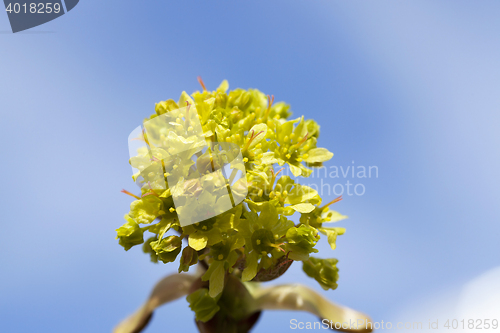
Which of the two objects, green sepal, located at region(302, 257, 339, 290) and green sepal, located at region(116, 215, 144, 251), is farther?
green sepal, located at region(302, 257, 339, 290)

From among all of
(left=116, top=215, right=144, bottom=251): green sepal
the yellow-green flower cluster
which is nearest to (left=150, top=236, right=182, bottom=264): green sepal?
the yellow-green flower cluster

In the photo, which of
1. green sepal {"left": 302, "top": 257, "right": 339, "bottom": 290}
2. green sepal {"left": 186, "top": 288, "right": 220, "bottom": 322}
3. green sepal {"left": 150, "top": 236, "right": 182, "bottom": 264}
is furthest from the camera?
green sepal {"left": 302, "top": 257, "right": 339, "bottom": 290}

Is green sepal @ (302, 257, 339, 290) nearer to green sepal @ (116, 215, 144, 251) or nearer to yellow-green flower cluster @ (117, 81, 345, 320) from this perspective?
yellow-green flower cluster @ (117, 81, 345, 320)

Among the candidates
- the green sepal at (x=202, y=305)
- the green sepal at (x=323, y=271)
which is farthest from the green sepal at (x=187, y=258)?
the green sepal at (x=323, y=271)

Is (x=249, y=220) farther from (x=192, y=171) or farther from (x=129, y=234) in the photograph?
(x=129, y=234)

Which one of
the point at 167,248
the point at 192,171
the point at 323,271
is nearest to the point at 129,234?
the point at 167,248

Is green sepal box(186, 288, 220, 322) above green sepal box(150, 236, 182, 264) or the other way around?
the other way around
